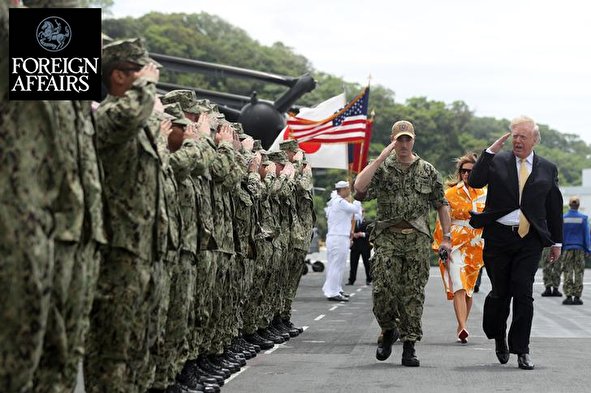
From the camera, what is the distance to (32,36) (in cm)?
566

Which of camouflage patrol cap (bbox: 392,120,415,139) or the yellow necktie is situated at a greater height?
camouflage patrol cap (bbox: 392,120,415,139)

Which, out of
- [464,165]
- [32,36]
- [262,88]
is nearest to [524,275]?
[464,165]

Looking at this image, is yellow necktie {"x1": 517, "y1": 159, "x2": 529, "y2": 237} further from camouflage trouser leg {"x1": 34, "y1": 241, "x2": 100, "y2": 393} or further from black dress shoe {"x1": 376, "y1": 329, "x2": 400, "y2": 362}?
camouflage trouser leg {"x1": 34, "y1": 241, "x2": 100, "y2": 393}

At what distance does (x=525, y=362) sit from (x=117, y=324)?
5.33m

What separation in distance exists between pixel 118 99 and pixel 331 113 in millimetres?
19498

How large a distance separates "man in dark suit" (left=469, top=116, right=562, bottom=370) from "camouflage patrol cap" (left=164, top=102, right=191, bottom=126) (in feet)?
12.3

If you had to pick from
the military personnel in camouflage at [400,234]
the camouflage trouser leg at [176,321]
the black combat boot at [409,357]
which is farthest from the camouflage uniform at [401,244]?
the camouflage trouser leg at [176,321]

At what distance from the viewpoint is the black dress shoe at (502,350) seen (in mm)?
Result: 11523

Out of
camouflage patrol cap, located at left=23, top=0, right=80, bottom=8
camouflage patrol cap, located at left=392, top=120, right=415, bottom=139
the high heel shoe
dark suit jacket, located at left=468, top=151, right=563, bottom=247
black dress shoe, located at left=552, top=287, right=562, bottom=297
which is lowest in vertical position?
black dress shoe, located at left=552, top=287, right=562, bottom=297

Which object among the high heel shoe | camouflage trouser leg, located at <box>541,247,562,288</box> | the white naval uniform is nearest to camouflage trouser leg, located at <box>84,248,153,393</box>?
the high heel shoe

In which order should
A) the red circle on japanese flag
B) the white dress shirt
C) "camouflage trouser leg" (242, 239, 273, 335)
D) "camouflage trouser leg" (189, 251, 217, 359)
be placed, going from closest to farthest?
"camouflage trouser leg" (189, 251, 217, 359) < "camouflage trouser leg" (242, 239, 273, 335) < the white dress shirt < the red circle on japanese flag

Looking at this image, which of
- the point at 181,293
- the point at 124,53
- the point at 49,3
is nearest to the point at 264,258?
the point at 181,293

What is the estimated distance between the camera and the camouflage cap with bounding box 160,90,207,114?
950 cm

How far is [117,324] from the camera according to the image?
267 inches
